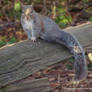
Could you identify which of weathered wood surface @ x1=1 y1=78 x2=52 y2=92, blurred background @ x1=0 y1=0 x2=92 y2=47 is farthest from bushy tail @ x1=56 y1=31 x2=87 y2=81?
blurred background @ x1=0 y1=0 x2=92 y2=47

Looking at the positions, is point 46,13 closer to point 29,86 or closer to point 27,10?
point 27,10

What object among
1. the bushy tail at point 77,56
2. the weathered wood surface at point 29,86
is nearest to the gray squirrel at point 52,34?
the bushy tail at point 77,56

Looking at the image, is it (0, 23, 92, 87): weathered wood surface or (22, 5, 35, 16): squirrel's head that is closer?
(0, 23, 92, 87): weathered wood surface

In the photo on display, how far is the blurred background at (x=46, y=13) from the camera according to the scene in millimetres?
4699

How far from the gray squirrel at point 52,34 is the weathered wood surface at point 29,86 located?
0.88ft

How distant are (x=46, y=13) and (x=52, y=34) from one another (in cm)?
260

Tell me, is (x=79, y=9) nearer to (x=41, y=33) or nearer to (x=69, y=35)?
(x=41, y=33)

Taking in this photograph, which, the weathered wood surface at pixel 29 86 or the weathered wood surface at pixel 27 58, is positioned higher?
the weathered wood surface at pixel 27 58

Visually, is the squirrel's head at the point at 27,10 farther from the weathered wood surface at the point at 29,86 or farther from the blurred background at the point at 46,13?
the blurred background at the point at 46,13

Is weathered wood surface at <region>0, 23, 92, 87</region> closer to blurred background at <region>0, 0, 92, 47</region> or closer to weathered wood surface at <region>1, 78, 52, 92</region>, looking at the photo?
weathered wood surface at <region>1, 78, 52, 92</region>

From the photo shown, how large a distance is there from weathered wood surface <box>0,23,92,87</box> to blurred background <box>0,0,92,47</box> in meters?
2.42

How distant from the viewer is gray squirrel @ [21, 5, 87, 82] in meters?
1.92

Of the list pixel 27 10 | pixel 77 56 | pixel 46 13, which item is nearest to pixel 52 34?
pixel 27 10

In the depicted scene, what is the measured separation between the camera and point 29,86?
5.35 ft
